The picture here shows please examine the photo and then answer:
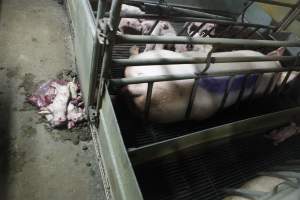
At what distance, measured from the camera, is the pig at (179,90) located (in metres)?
2.03

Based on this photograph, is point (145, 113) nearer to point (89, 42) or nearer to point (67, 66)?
point (89, 42)

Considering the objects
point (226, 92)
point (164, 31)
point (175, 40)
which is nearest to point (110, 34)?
point (175, 40)

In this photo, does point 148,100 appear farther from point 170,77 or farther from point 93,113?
point 93,113

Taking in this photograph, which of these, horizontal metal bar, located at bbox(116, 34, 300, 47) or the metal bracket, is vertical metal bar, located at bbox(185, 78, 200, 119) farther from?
the metal bracket

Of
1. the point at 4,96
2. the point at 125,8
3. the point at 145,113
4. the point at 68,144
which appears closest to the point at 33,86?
the point at 4,96

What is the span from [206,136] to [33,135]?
152 centimetres

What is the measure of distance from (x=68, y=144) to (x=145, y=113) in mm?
894

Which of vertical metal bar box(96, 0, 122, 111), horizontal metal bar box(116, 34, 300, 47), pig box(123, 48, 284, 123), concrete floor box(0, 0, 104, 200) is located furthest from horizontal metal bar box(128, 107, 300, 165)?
concrete floor box(0, 0, 104, 200)

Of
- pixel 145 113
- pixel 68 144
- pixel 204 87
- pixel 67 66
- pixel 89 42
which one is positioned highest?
pixel 89 42

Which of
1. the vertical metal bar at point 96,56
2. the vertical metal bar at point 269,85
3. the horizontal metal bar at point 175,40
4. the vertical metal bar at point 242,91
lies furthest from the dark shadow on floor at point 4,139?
the vertical metal bar at point 269,85

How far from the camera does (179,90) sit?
2.07 meters

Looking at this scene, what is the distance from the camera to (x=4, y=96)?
2742mm

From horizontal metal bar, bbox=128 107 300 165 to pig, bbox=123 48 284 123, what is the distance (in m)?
0.25

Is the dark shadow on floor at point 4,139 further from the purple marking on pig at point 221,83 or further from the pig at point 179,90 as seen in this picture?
the purple marking on pig at point 221,83
